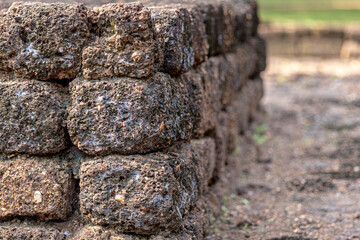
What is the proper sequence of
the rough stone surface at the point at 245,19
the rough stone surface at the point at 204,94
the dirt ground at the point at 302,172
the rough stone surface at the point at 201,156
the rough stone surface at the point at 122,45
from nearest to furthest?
the rough stone surface at the point at 122,45, the rough stone surface at the point at 201,156, the rough stone surface at the point at 204,94, the dirt ground at the point at 302,172, the rough stone surface at the point at 245,19

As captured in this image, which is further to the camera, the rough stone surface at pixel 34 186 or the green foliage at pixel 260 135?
the green foliage at pixel 260 135

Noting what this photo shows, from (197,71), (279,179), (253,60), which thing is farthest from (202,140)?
(253,60)

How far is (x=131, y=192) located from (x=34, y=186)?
48cm

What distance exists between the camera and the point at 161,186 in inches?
79.7

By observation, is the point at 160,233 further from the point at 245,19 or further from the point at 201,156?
the point at 245,19

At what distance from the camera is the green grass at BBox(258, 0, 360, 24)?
47.7ft

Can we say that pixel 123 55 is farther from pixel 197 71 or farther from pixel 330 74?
pixel 330 74

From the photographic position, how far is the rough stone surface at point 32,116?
2086 mm

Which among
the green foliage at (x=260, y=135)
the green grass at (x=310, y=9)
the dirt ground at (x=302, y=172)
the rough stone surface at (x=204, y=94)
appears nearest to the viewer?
the rough stone surface at (x=204, y=94)

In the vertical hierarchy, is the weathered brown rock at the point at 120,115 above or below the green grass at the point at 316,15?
above

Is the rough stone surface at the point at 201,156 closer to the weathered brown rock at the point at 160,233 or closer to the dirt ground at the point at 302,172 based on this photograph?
the weathered brown rock at the point at 160,233

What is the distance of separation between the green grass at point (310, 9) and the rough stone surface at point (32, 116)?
12.8 m

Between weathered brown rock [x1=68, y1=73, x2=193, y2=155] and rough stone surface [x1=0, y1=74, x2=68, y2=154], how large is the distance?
0.28 ft

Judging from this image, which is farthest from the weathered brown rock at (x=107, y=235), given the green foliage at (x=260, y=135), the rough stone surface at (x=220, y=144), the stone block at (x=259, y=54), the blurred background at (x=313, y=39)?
the blurred background at (x=313, y=39)
